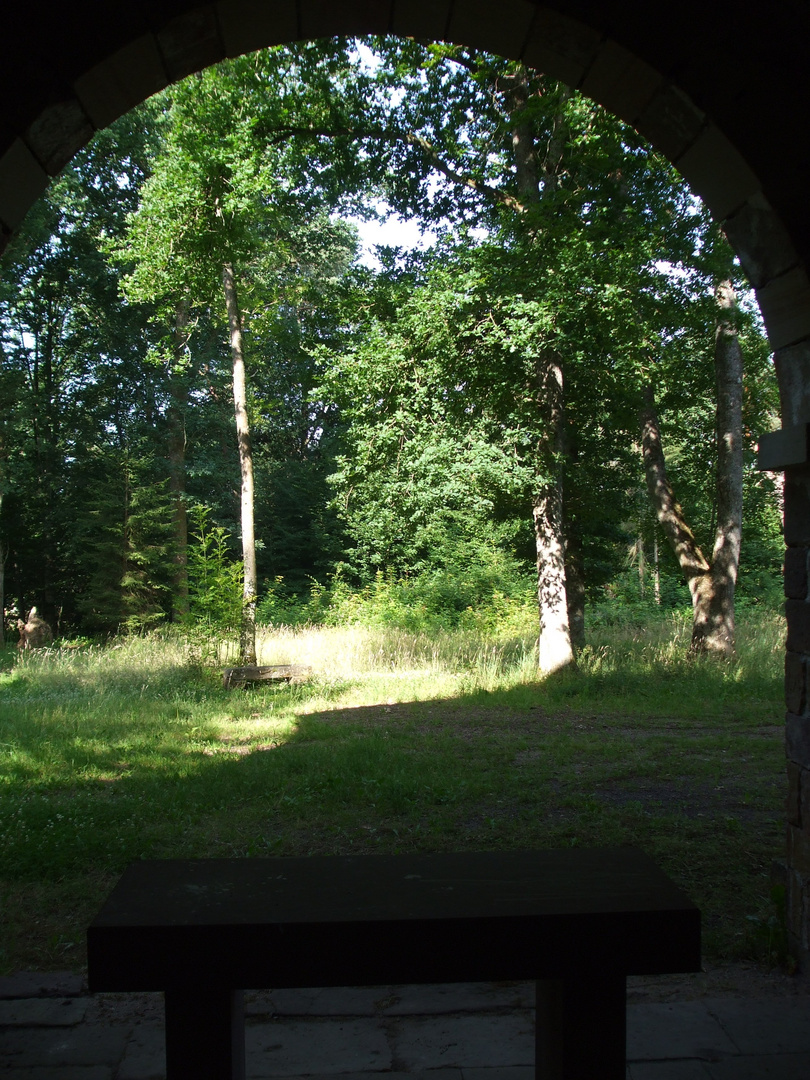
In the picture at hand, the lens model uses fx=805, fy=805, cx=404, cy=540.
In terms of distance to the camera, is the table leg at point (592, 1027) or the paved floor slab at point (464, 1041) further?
the paved floor slab at point (464, 1041)

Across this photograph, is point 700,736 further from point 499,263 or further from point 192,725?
point 499,263

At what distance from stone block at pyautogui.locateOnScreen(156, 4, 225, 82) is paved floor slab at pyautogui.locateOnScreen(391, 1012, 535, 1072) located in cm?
390

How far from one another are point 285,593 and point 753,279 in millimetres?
23853

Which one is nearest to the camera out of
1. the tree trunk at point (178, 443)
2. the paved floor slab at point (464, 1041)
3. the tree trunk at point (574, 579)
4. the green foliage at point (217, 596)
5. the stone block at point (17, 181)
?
the paved floor slab at point (464, 1041)

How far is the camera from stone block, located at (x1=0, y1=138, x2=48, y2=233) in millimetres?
3000

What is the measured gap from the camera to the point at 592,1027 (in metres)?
2.05

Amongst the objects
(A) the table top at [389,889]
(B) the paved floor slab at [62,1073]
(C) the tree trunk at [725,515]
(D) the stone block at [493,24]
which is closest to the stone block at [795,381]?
(D) the stone block at [493,24]

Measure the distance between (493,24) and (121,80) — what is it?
1538 millimetres

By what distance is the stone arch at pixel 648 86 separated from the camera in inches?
120

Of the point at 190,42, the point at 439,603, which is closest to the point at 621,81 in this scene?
the point at 190,42

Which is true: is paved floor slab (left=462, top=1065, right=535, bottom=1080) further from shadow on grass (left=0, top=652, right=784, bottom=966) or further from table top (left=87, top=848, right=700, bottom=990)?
shadow on grass (left=0, top=652, right=784, bottom=966)

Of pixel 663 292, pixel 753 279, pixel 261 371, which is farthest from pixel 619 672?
pixel 261 371

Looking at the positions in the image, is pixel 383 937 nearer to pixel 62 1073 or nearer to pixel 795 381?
pixel 62 1073

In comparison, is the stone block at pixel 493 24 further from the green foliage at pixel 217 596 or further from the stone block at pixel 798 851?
the green foliage at pixel 217 596
